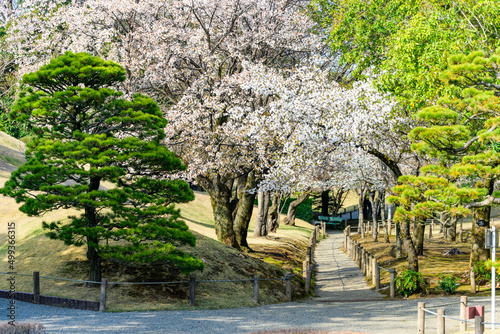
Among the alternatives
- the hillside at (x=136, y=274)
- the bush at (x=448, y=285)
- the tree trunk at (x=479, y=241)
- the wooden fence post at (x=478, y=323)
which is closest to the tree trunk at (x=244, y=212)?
the hillside at (x=136, y=274)

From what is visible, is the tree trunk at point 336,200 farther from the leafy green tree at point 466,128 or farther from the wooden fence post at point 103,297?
the wooden fence post at point 103,297

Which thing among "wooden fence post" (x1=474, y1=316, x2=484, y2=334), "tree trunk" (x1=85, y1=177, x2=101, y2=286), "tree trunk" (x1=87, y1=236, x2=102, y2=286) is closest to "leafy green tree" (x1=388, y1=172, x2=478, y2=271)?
"wooden fence post" (x1=474, y1=316, x2=484, y2=334)

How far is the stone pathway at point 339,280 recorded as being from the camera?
17359mm

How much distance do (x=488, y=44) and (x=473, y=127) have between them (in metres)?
2.63

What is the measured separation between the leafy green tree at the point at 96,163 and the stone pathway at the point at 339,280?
21.8 ft

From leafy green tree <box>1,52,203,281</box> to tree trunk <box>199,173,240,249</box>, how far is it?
276 inches

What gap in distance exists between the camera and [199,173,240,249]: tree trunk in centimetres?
2050

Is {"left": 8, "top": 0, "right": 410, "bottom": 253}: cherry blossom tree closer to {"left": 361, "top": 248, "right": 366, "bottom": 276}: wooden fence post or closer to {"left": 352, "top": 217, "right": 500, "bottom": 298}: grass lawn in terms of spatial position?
{"left": 361, "top": 248, "right": 366, "bottom": 276}: wooden fence post

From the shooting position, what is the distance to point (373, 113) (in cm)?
1526

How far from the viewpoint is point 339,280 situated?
68.8ft

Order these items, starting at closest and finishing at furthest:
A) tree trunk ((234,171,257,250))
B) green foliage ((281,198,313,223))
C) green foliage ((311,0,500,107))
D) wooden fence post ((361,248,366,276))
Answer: green foliage ((311,0,500,107))
tree trunk ((234,171,257,250))
wooden fence post ((361,248,366,276))
green foliage ((281,198,313,223))

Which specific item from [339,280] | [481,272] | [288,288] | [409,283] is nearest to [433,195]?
[409,283]

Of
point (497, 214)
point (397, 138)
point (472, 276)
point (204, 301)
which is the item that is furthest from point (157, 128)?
point (497, 214)

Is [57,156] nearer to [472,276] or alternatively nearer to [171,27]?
[171,27]
